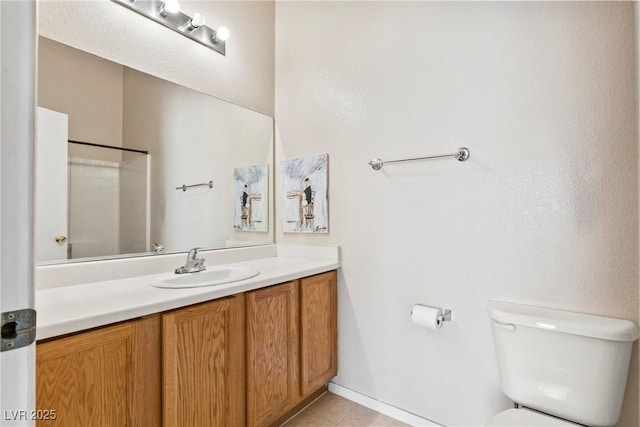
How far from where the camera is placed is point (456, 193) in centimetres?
155

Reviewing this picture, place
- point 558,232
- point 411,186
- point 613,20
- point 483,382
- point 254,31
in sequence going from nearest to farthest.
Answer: point 613,20 → point 558,232 → point 483,382 → point 411,186 → point 254,31

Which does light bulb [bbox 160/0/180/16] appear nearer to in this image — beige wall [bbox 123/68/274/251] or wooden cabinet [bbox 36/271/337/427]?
beige wall [bbox 123/68/274/251]

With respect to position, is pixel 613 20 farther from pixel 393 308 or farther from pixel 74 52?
pixel 74 52

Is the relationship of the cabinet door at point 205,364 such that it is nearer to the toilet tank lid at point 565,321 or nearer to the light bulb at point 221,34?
the toilet tank lid at point 565,321

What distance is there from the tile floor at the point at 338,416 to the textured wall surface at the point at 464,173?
0.11 meters

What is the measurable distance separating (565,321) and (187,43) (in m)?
2.26

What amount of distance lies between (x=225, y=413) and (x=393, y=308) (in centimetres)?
97

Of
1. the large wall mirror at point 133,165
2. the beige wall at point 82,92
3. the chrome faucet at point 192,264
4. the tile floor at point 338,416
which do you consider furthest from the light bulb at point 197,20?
the tile floor at point 338,416

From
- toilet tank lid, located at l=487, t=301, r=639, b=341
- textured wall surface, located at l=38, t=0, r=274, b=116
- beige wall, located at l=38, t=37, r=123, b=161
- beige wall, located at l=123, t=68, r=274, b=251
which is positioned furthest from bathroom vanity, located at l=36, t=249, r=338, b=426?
textured wall surface, located at l=38, t=0, r=274, b=116

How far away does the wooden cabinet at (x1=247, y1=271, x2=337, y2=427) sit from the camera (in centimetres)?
143

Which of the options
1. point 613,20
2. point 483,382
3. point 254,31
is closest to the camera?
point 613,20

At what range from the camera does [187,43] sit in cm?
181

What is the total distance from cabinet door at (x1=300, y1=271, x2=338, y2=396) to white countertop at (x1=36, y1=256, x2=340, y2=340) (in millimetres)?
197

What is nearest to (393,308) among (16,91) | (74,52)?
(16,91)
